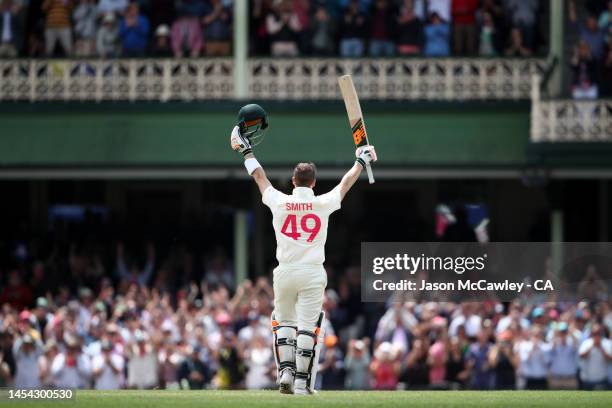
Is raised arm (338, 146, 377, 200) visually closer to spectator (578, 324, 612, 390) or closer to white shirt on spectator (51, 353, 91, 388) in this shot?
spectator (578, 324, 612, 390)

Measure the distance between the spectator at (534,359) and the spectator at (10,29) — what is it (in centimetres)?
1112

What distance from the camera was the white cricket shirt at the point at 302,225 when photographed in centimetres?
1403

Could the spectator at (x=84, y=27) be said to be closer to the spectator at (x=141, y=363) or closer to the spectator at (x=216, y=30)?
the spectator at (x=216, y=30)

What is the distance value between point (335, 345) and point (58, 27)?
890cm

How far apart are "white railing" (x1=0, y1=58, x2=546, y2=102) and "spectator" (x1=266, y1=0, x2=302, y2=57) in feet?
1.03

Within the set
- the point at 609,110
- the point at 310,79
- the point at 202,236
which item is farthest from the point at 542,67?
the point at 202,236

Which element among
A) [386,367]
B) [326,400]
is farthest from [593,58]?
[326,400]

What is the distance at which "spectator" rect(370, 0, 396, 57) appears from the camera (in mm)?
27578

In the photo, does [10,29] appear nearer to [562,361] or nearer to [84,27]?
[84,27]

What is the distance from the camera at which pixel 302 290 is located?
46.0 feet

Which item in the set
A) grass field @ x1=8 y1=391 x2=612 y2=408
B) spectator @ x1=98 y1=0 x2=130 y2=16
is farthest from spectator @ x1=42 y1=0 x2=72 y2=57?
grass field @ x1=8 y1=391 x2=612 y2=408

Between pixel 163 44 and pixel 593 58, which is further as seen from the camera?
pixel 163 44

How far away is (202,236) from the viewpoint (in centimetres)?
2803

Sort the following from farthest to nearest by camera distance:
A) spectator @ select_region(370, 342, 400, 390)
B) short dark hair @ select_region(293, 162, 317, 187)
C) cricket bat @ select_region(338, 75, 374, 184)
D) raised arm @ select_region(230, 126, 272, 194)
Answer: spectator @ select_region(370, 342, 400, 390), cricket bat @ select_region(338, 75, 374, 184), raised arm @ select_region(230, 126, 272, 194), short dark hair @ select_region(293, 162, 317, 187)
